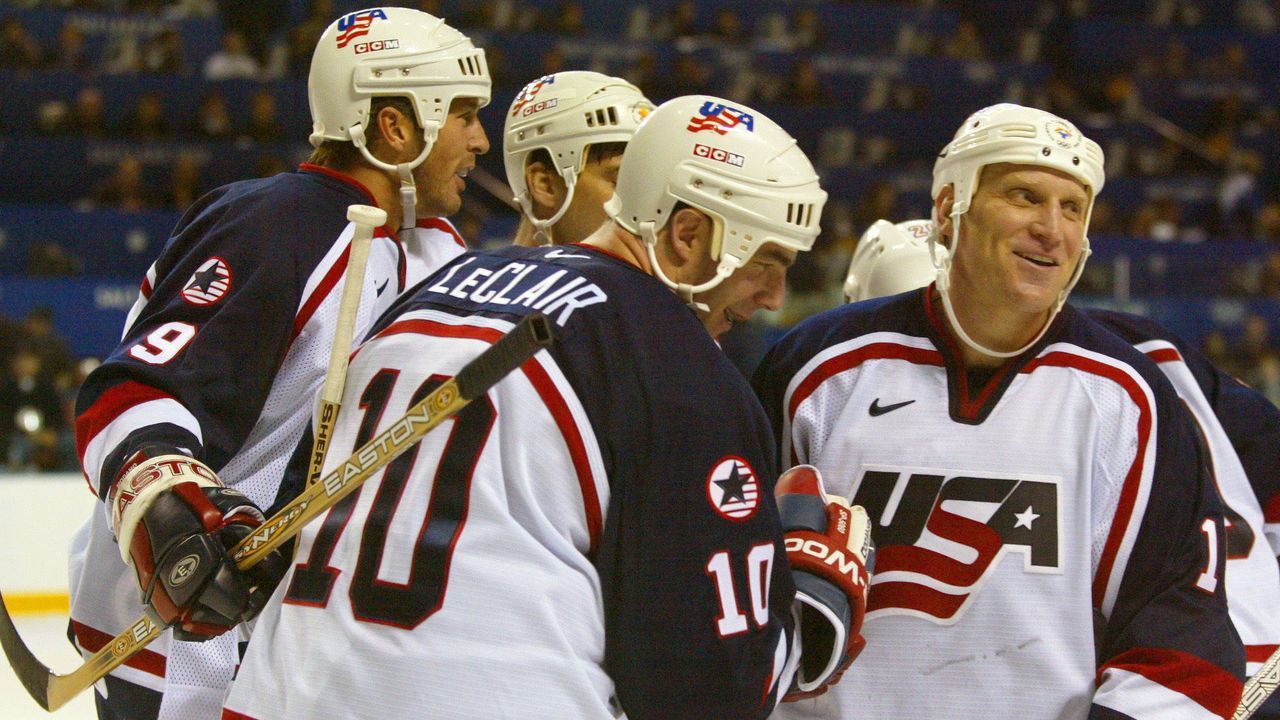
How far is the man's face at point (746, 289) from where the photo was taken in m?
1.86

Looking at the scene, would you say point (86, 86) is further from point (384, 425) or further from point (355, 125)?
point (384, 425)

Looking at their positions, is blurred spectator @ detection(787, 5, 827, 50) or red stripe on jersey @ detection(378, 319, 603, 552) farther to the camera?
blurred spectator @ detection(787, 5, 827, 50)

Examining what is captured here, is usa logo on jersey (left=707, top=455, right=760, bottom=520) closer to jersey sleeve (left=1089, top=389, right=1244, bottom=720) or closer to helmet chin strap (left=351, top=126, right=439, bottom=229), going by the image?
jersey sleeve (left=1089, top=389, right=1244, bottom=720)

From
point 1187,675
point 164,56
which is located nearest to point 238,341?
point 1187,675

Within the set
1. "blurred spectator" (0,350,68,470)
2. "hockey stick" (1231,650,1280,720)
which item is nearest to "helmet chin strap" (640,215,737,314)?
"hockey stick" (1231,650,1280,720)

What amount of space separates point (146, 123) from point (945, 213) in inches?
261

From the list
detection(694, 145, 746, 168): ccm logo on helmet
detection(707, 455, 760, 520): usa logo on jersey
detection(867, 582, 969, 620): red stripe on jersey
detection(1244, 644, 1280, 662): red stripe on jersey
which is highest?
detection(694, 145, 746, 168): ccm logo on helmet

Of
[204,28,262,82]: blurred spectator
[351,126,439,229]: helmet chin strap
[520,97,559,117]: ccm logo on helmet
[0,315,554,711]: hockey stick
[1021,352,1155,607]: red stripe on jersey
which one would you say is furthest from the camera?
[204,28,262,82]: blurred spectator

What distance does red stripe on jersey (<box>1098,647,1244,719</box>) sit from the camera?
201 centimetres

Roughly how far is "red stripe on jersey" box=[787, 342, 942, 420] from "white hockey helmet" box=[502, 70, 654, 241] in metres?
0.67

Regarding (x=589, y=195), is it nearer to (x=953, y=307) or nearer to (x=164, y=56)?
(x=953, y=307)

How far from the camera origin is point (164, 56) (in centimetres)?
830

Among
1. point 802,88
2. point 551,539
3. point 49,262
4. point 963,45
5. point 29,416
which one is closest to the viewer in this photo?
point 551,539

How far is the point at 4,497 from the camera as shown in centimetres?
512
